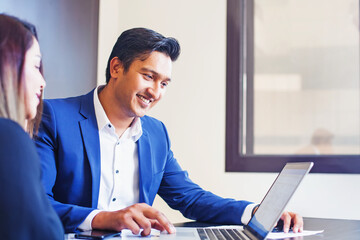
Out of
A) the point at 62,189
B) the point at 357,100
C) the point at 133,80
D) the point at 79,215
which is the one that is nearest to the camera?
the point at 79,215

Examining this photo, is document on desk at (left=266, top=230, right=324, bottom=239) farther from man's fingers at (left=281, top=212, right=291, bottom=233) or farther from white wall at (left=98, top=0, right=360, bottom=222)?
white wall at (left=98, top=0, right=360, bottom=222)

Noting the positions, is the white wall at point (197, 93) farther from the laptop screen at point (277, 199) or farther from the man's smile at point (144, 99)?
the laptop screen at point (277, 199)

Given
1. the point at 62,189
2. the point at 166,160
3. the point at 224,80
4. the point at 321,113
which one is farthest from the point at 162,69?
the point at 321,113

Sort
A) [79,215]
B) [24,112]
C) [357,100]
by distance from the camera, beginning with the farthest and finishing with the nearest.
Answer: [357,100]
[79,215]
[24,112]

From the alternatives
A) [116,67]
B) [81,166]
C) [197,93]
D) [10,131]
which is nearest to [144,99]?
[116,67]

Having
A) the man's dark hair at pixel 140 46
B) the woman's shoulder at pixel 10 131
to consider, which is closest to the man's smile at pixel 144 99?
the man's dark hair at pixel 140 46

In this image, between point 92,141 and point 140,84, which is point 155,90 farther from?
point 92,141

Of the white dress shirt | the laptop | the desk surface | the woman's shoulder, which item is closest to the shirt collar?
the white dress shirt

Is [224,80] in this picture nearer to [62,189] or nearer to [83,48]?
[83,48]

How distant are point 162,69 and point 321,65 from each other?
1.26 meters

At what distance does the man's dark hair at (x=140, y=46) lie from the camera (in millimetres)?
1966

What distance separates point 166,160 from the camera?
2.07 meters

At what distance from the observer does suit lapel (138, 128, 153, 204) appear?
74.4 inches

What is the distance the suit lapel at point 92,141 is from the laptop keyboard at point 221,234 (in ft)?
1.63
